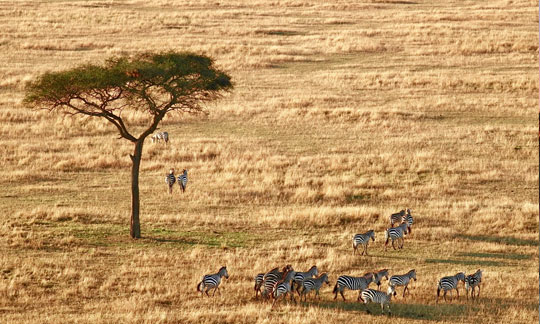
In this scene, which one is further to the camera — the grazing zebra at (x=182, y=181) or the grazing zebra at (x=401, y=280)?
the grazing zebra at (x=182, y=181)

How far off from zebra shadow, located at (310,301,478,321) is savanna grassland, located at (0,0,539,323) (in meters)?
0.06

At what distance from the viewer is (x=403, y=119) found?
1688 inches

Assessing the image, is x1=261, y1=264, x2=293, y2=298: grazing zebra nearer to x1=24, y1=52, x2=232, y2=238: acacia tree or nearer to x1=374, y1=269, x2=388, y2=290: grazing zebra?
x1=374, y1=269, x2=388, y2=290: grazing zebra

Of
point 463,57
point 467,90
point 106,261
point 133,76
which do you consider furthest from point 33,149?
point 463,57

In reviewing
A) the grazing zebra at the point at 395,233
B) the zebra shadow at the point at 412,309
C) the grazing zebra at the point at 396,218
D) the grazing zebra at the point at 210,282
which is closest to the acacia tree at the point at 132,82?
the grazing zebra at the point at 210,282

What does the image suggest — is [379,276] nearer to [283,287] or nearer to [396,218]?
[283,287]

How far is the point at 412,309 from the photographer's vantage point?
19672mm

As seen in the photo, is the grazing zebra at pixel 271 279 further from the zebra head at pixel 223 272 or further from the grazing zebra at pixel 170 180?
the grazing zebra at pixel 170 180

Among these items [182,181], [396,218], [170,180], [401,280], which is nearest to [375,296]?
[401,280]

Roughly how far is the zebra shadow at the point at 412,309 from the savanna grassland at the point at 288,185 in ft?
0.19

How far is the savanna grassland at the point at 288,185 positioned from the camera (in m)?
20.7

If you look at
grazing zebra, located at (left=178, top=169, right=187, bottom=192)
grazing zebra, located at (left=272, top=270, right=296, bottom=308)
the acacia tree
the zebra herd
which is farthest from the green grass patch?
grazing zebra, located at (left=178, top=169, right=187, bottom=192)

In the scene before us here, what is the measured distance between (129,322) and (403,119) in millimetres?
26743

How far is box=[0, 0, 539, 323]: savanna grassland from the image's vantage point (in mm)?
20672
